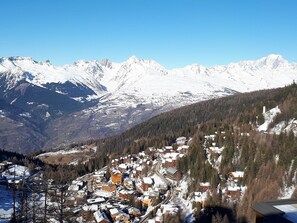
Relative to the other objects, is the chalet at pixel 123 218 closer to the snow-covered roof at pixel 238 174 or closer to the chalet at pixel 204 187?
the chalet at pixel 204 187

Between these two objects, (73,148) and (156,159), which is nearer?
(156,159)

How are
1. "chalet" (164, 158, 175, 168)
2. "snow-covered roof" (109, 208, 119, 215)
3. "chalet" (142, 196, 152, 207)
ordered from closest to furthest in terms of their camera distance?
1. "snow-covered roof" (109, 208, 119, 215)
2. "chalet" (142, 196, 152, 207)
3. "chalet" (164, 158, 175, 168)

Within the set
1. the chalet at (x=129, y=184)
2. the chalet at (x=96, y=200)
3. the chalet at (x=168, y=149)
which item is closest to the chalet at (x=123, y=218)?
the chalet at (x=96, y=200)

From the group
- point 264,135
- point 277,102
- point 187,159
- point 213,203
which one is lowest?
point 213,203

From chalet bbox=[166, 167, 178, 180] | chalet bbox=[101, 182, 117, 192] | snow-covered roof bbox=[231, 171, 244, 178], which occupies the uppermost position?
snow-covered roof bbox=[231, 171, 244, 178]

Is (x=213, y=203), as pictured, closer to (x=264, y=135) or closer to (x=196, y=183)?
(x=196, y=183)

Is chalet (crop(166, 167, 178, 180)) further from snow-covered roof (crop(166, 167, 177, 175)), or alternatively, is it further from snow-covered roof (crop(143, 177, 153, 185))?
snow-covered roof (crop(143, 177, 153, 185))

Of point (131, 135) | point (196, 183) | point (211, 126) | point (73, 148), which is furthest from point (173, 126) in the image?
point (196, 183)

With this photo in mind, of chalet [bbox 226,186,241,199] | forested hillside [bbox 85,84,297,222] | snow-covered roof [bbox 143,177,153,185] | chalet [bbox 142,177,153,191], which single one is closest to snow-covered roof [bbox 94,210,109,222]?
forested hillside [bbox 85,84,297,222]
